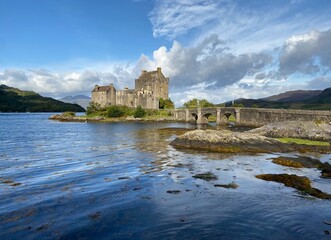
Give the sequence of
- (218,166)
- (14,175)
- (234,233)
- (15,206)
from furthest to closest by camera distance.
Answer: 1. (218,166)
2. (14,175)
3. (15,206)
4. (234,233)

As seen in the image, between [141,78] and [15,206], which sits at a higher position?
[141,78]

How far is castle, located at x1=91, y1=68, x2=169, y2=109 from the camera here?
385ft

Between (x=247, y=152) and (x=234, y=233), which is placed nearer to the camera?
(x=234, y=233)

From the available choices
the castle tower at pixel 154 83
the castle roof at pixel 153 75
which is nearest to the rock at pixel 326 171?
the castle tower at pixel 154 83

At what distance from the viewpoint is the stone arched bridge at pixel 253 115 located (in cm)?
5392

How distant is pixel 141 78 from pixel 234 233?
11582cm

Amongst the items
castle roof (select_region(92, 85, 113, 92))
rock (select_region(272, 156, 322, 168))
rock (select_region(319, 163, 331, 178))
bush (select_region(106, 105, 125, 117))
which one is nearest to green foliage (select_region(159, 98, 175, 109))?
bush (select_region(106, 105, 125, 117))

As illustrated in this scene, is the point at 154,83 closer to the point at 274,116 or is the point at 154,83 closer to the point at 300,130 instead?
the point at 274,116

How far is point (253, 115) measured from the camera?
237 feet

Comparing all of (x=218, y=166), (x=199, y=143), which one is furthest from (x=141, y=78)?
(x=218, y=166)

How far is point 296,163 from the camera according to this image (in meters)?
23.5

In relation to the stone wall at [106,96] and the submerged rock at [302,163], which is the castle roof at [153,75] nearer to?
the stone wall at [106,96]

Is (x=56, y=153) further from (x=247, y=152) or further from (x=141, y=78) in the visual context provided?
(x=141, y=78)

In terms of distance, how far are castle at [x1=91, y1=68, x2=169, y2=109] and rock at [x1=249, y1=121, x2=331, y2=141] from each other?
245ft
